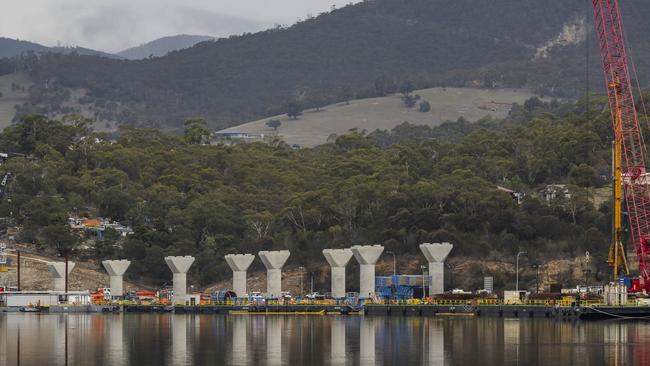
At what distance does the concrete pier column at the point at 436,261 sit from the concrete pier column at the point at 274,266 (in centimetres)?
1678

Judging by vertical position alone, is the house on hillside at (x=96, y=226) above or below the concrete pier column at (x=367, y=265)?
above

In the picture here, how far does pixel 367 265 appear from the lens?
136625 millimetres

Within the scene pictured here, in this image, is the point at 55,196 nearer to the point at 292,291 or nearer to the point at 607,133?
the point at 292,291

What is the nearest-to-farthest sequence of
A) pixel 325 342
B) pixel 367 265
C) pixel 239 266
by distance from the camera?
pixel 325 342 < pixel 367 265 < pixel 239 266

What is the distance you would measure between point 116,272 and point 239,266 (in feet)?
50.5

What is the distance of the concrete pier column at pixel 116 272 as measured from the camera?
152m

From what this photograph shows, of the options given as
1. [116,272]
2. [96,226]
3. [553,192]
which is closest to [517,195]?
[553,192]

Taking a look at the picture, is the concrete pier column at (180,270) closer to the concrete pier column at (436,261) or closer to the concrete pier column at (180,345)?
the concrete pier column at (180,345)

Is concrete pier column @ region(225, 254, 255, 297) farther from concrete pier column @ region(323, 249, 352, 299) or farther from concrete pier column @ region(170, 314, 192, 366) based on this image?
concrete pier column @ region(170, 314, 192, 366)

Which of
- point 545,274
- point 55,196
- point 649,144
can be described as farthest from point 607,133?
point 55,196

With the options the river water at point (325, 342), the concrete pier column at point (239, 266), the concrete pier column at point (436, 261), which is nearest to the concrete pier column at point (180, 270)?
the concrete pier column at point (239, 266)

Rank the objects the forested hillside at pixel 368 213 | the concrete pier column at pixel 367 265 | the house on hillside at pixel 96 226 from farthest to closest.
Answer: the house on hillside at pixel 96 226 → the forested hillside at pixel 368 213 → the concrete pier column at pixel 367 265

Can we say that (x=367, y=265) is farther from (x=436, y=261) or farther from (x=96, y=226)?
(x=96, y=226)

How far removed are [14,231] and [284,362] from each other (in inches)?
4621
